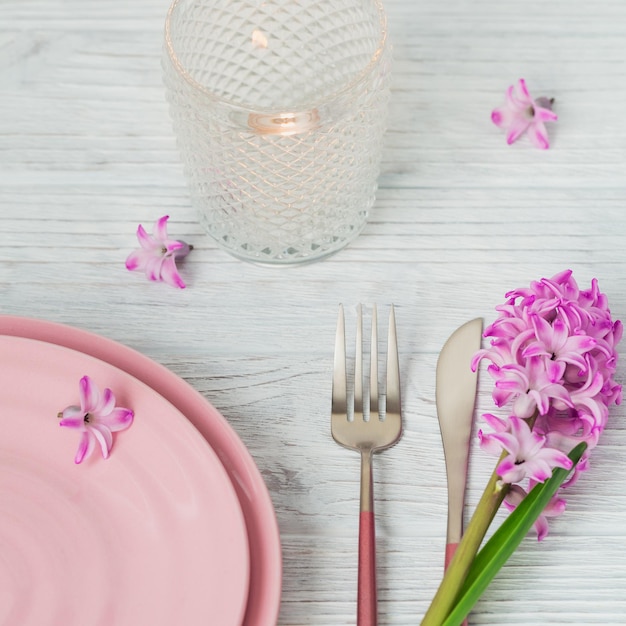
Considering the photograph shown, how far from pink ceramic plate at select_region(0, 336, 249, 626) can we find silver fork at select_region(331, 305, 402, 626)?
0.34 ft

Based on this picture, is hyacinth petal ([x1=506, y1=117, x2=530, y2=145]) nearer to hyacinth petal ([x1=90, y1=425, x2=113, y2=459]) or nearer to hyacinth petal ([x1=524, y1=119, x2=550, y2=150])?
hyacinth petal ([x1=524, y1=119, x2=550, y2=150])

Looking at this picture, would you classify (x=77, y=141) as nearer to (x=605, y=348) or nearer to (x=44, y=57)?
(x=44, y=57)

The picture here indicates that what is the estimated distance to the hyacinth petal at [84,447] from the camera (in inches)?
23.7

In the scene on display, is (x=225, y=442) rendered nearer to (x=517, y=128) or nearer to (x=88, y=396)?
(x=88, y=396)

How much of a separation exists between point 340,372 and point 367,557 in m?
0.15

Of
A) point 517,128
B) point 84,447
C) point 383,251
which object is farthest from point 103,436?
point 517,128

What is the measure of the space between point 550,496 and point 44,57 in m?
0.67

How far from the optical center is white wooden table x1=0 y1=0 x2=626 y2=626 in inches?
24.4

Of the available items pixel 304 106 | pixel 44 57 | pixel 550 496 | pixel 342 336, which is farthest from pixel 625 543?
pixel 44 57

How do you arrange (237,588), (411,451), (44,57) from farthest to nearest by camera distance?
(44,57) → (411,451) → (237,588)

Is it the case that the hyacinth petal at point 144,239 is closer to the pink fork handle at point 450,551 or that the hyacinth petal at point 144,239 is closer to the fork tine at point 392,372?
the fork tine at point 392,372

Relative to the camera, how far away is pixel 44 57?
35.7 inches

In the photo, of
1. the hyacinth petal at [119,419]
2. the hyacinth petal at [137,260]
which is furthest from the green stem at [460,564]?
the hyacinth petal at [137,260]

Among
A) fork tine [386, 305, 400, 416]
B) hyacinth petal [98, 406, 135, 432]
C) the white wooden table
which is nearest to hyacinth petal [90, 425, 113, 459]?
hyacinth petal [98, 406, 135, 432]
